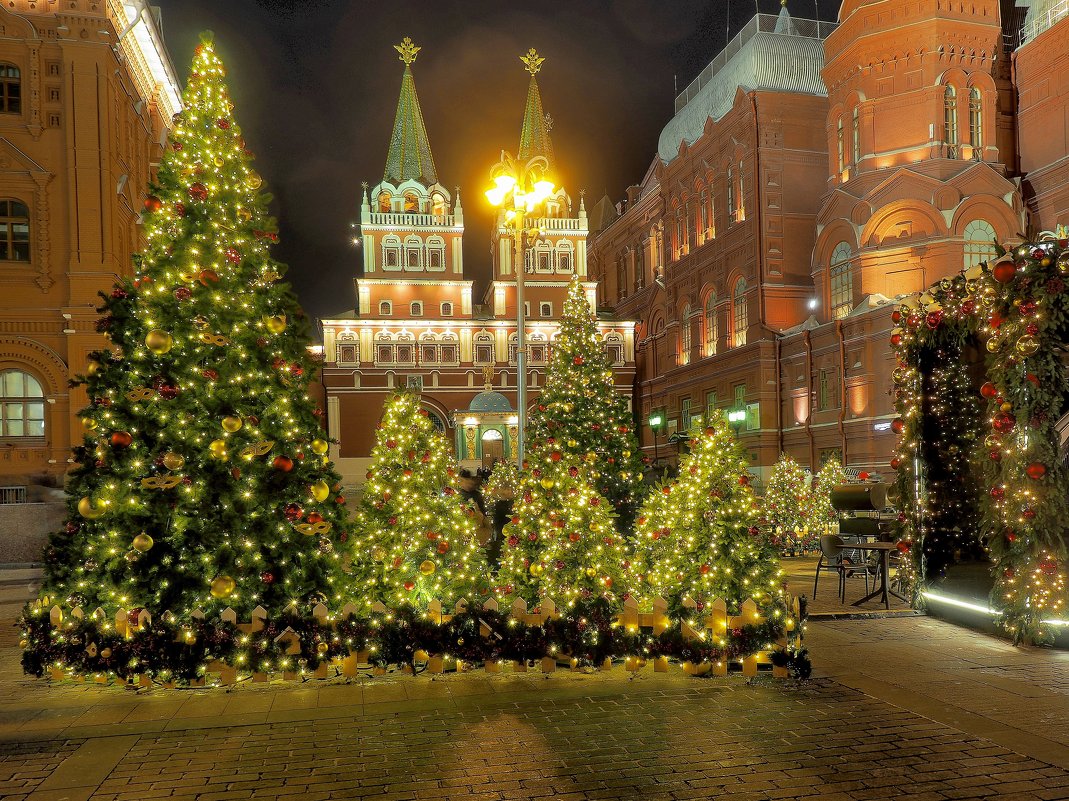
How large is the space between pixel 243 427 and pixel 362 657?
102 inches

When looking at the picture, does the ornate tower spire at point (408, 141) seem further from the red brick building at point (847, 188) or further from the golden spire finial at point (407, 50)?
the red brick building at point (847, 188)

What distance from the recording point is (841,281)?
3447cm

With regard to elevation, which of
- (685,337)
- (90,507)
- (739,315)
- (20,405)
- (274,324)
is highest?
(739,315)

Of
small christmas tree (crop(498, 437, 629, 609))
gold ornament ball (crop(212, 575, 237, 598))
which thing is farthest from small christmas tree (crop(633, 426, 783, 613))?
gold ornament ball (crop(212, 575, 237, 598))

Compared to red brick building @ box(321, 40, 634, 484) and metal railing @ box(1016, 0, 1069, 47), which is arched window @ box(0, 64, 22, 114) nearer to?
red brick building @ box(321, 40, 634, 484)

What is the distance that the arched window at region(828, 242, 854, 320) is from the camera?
33.8m

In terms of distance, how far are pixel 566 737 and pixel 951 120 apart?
1335 inches

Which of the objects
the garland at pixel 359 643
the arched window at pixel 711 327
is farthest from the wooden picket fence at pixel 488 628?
the arched window at pixel 711 327

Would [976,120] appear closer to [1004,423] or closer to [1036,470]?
[1004,423]

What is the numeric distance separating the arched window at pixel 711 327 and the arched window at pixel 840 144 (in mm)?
10422

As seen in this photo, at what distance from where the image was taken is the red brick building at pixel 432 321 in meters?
51.0

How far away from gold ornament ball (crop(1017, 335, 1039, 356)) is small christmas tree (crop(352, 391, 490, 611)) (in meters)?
6.22

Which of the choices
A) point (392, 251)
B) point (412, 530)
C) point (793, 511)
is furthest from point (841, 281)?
point (392, 251)

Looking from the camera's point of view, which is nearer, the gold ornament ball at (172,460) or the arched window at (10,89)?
the gold ornament ball at (172,460)
